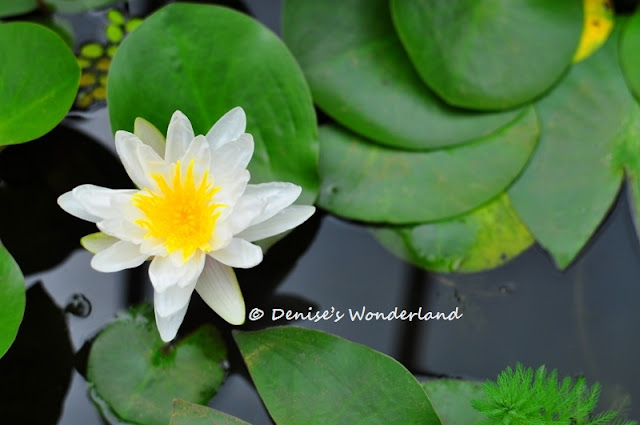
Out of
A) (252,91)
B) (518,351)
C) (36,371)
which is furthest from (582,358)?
(36,371)

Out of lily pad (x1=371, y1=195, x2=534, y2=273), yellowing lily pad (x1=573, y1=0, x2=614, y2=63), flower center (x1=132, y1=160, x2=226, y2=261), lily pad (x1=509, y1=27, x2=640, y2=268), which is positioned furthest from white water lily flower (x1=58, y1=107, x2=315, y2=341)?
yellowing lily pad (x1=573, y1=0, x2=614, y2=63)

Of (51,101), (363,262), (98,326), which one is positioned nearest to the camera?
(51,101)

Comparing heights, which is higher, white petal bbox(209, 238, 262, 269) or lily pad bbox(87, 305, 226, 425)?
white petal bbox(209, 238, 262, 269)

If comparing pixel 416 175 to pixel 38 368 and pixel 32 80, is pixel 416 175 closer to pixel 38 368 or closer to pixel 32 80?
pixel 32 80

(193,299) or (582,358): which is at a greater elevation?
(582,358)

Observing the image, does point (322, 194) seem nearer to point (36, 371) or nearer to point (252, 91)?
point (252, 91)

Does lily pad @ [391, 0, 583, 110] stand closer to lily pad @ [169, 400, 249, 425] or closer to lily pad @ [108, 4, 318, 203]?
lily pad @ [108, 4, 318, 203]

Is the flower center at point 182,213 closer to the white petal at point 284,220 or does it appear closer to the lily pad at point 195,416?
the white petal at point 284,220
